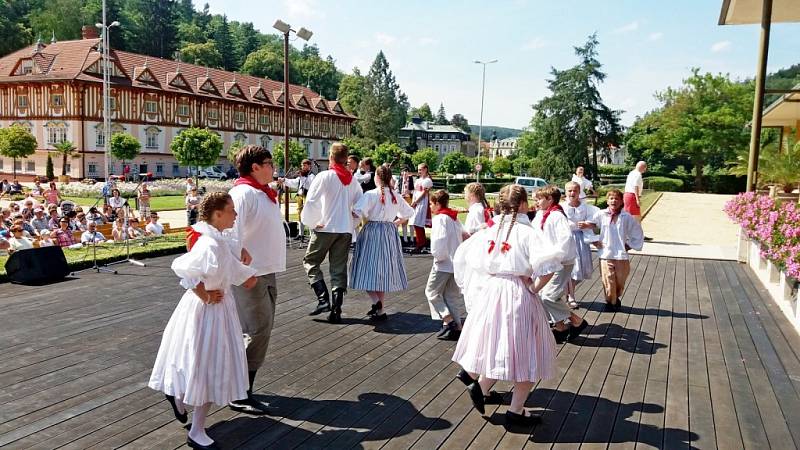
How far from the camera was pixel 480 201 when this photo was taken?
615cm

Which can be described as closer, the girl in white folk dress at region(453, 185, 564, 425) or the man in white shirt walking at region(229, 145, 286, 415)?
the girl in white folk dress at region(453, 185, 564, 425)

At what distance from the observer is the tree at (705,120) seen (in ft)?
152

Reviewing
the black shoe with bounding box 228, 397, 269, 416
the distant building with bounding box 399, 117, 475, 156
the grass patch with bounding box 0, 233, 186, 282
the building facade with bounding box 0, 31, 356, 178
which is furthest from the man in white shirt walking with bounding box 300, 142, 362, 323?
the distant building with bounding box 399, 117, 475, 156

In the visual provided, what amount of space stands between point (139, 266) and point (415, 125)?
4592 inches

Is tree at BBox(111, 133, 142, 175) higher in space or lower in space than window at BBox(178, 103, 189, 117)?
lower

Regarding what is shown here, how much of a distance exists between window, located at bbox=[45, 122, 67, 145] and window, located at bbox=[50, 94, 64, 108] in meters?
1.41

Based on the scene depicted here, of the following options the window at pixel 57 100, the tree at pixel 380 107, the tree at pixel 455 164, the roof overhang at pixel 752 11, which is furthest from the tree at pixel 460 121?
the roof overhang at pixel 752 11

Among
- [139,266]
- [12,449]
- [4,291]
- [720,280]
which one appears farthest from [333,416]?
[720,280]

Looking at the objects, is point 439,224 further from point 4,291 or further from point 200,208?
point 4,291

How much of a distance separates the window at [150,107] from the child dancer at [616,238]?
49.0 metres

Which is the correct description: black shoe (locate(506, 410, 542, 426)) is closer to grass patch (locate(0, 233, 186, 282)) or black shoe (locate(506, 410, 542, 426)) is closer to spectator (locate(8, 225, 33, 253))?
grass patch (locate(0, 233, 186, 282))

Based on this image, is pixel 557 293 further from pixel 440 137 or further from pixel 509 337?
pixel 440 137

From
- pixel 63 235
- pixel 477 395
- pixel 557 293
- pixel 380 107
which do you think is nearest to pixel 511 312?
pixel 477 395

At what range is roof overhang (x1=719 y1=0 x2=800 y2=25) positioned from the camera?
13144mm
